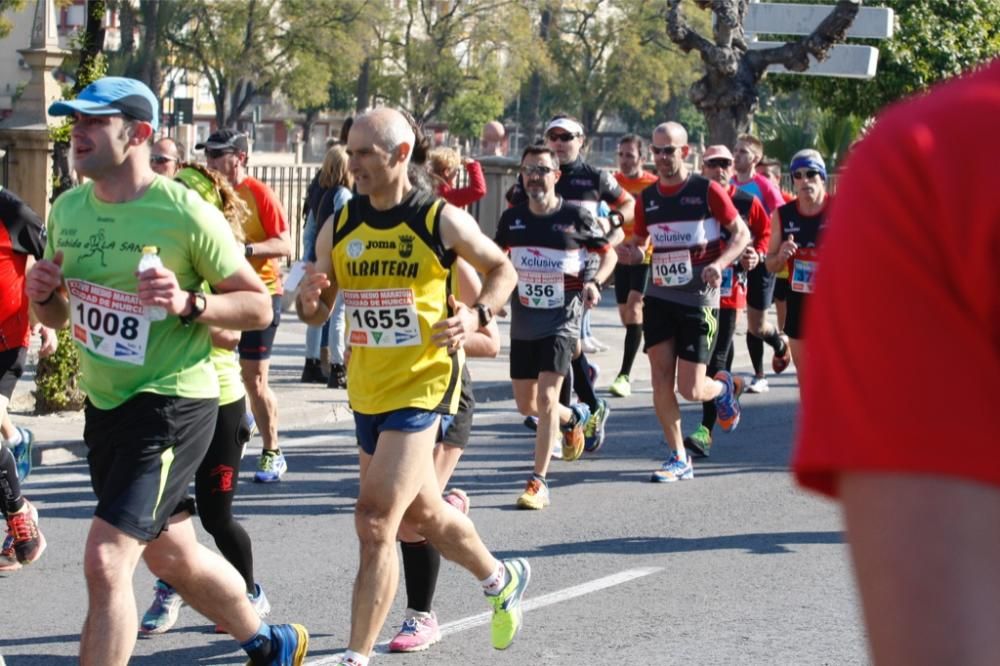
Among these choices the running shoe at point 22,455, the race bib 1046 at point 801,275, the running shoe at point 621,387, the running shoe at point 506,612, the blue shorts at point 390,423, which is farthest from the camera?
the running shoe at point 621,387

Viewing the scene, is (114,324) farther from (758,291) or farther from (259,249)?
(758,291)

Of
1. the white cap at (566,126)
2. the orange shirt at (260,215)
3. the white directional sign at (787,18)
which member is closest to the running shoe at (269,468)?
the orange shirt at (260,215)

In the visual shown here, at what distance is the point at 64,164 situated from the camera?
11461mm

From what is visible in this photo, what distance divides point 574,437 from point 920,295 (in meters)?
8.57

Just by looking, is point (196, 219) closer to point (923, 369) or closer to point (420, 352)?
point (420, 352)

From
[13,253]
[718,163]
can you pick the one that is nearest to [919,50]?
[718,163]

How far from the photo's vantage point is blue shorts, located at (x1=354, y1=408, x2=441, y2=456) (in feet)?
17.9

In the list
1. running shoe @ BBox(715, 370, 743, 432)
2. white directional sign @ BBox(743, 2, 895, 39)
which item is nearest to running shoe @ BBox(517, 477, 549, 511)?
running shoe @ BBox(715, 370, 743, 432)

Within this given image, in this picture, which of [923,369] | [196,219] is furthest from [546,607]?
[923,369]

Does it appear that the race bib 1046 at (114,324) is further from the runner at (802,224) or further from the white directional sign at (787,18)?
the white directional sign at (787,18)

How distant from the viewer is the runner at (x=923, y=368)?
1.32 metres

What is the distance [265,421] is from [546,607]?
3.07 m

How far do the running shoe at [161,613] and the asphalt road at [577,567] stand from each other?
0.06 m

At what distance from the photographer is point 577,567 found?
7.30 m
